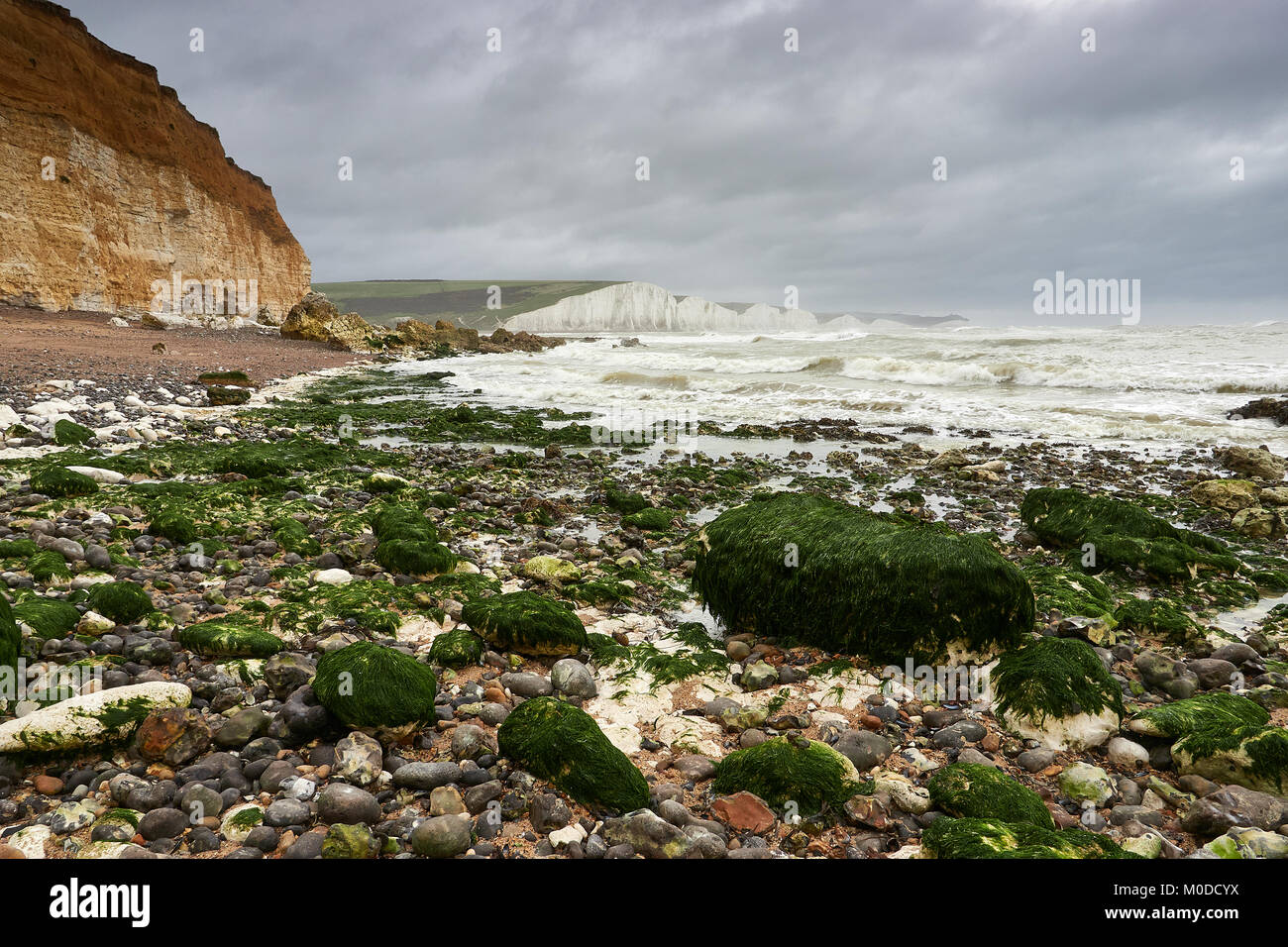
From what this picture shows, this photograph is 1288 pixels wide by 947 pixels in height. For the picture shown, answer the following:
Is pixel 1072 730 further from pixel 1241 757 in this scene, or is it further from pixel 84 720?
pixel 84 720

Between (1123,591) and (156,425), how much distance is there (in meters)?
16.0

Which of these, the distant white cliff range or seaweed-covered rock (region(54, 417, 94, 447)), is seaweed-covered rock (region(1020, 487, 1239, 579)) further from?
the distant white cliff range

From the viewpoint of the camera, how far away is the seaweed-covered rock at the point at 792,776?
10.7 feet

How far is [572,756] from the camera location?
131 inches

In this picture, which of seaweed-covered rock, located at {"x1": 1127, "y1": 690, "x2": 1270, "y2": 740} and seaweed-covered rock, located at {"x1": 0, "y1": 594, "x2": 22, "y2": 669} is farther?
seaweed-covered rock, located at {"x1": 1127, "y1": 690, "x2": 1270, "y2": 740}

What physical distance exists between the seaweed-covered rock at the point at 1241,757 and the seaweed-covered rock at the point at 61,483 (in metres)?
10.7

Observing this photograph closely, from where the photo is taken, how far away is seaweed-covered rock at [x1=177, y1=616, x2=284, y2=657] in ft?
14.0

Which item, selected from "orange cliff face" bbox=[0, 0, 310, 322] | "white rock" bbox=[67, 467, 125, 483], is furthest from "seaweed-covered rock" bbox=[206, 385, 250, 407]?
"orange cliff face" bbox=[0, 0, 310, 322]

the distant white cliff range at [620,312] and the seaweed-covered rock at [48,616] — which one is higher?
the distant white cliff range at [620,312]

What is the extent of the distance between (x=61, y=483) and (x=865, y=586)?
9047 millimetres

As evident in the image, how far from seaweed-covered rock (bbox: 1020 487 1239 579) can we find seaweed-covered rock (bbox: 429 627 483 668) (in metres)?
6.78

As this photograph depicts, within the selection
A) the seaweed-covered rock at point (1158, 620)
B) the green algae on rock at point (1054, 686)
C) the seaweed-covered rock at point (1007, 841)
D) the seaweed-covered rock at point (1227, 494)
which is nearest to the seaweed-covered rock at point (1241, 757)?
the green algae on rock at point (1054, 686)
